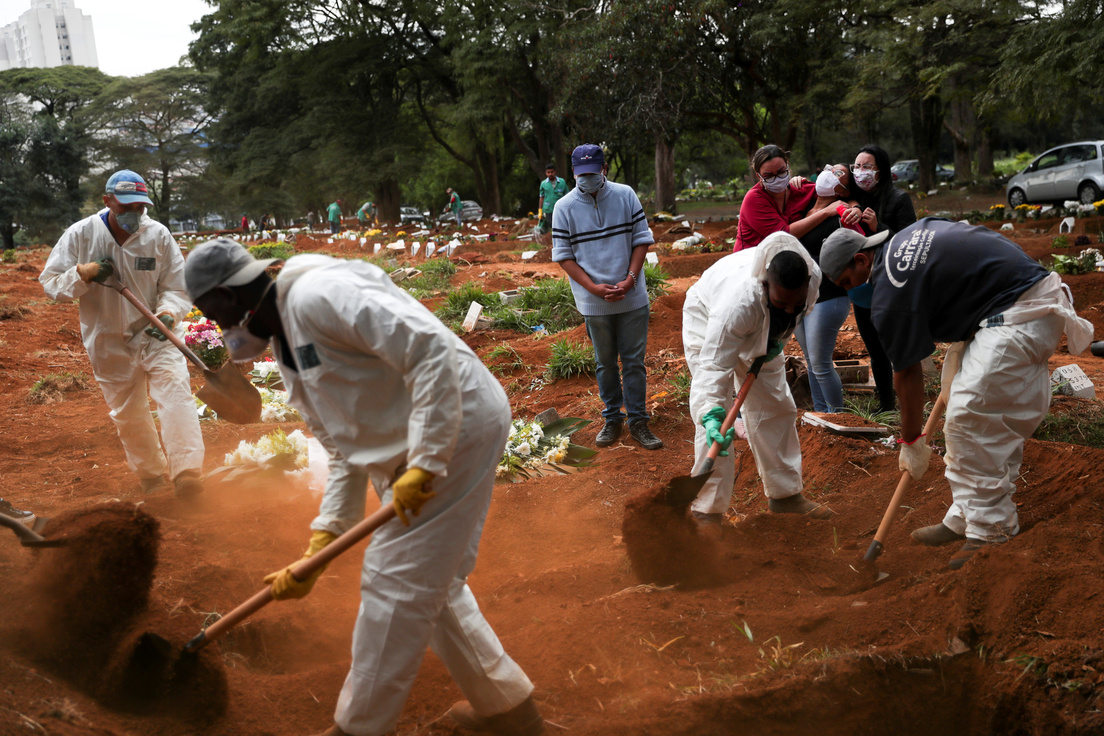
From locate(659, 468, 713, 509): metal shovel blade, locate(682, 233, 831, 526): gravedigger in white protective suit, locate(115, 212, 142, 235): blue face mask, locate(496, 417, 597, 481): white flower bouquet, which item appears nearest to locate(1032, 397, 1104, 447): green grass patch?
locate(682, 233, 831, 526): gravedigger in white protective suit

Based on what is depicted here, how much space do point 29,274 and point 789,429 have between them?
2150 cm

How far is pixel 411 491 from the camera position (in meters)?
2.19

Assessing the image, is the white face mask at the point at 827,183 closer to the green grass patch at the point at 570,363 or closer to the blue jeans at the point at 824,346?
the blue jeans at the point at 824,346

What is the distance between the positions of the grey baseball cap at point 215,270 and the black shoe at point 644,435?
3511mm

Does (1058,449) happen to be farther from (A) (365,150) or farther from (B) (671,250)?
(A) (365,150)

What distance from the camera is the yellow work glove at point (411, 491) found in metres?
2.18

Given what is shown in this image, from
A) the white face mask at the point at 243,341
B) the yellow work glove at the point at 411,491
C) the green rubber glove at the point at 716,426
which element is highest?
the white face mask at the point at 243,341

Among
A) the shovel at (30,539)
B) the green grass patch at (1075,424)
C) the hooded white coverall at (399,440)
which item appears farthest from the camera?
the green grass patch at (1075,424)

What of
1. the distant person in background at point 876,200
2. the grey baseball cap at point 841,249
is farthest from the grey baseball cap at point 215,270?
the distant person in background at point 876,200

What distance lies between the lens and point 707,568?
12.4ft

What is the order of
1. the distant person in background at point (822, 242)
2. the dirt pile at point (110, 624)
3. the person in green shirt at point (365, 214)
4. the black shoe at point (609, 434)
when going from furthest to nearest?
the person in green shirt at point (365, 214) < the black shoe at point (609, 434) < the distant person in background at point (822, 242) < the dirt pile at point (110, 624)

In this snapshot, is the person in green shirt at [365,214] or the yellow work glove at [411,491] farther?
the person in green shirt at [365,214]

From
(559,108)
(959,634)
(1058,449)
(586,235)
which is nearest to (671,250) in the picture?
(559,108)

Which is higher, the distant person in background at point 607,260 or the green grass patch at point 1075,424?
the distant person in background at point 607,260
